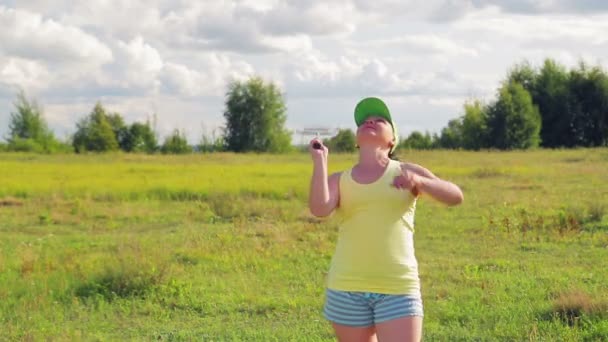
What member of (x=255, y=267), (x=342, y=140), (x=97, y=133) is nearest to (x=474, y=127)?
(x=97, y=133)

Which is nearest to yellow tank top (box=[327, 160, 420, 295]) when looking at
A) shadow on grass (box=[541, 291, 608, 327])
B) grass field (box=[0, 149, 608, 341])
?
grass field (box=[0, 149, 608, 341])

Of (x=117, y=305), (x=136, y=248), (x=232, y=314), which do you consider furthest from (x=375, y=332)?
(x=136, y=248)

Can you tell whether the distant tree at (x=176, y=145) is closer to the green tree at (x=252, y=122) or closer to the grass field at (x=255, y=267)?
the green tree at (x=252, y=122)

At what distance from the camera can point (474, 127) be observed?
2259 inches

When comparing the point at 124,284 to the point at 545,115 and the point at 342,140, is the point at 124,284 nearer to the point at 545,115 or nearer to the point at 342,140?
the point at 342,140

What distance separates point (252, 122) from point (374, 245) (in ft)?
197

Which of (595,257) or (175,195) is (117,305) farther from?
(175,195)

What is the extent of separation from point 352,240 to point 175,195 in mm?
17416

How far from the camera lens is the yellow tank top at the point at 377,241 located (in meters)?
3.65

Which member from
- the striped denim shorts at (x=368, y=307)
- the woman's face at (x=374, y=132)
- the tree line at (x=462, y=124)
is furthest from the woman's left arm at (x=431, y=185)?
the tree line at (x=462, y=124)

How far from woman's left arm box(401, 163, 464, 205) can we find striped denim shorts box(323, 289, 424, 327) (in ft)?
1.42

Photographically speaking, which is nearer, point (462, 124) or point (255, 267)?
point (255, 267)

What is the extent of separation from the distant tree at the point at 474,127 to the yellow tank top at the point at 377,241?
53254 millimetres

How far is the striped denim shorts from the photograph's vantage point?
11.9 feet
